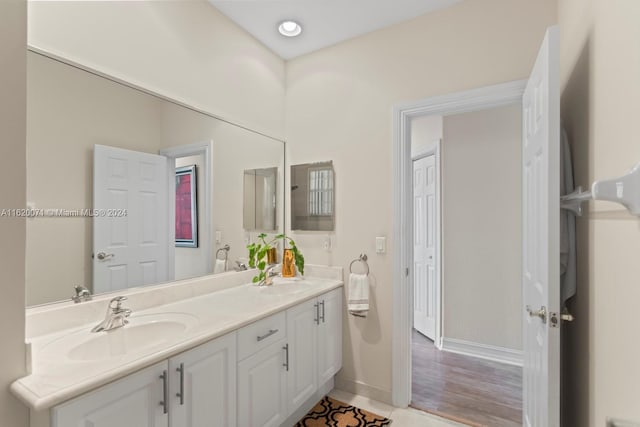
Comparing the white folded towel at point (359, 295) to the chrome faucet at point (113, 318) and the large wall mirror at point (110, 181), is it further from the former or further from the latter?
the chrome faucet at point (113, 318)

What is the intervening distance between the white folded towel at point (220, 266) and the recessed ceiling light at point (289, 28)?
1.72 meters

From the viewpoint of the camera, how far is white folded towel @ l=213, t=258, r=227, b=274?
2100 millimetres

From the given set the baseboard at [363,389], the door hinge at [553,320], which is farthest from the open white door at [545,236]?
the baseboard at [363,389]

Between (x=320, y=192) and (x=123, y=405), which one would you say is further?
(x=320, y=192)

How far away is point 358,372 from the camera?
233cm

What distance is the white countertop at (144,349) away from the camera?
0.88m

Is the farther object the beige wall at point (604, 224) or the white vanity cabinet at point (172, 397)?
the white vanity cabinet at point (172, 397)

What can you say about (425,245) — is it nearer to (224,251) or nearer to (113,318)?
(224,251)

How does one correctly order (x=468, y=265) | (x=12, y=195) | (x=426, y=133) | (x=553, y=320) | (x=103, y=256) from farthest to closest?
(x=426, y=133) → (x=468, y=265) → (x=103, y=256) → (x=553, y=320) → (x=12, y=195)

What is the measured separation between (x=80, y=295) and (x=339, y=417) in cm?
168

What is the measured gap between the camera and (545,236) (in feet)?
3.76

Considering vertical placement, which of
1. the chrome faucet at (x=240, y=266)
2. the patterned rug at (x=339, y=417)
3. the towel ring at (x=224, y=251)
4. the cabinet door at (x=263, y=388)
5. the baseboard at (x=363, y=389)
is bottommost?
the patterned rug at (x=339, y=417)

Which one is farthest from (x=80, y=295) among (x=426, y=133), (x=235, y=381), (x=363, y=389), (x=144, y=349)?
(x=426, y=133)

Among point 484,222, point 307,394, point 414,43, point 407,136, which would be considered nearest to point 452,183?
point 484,222
